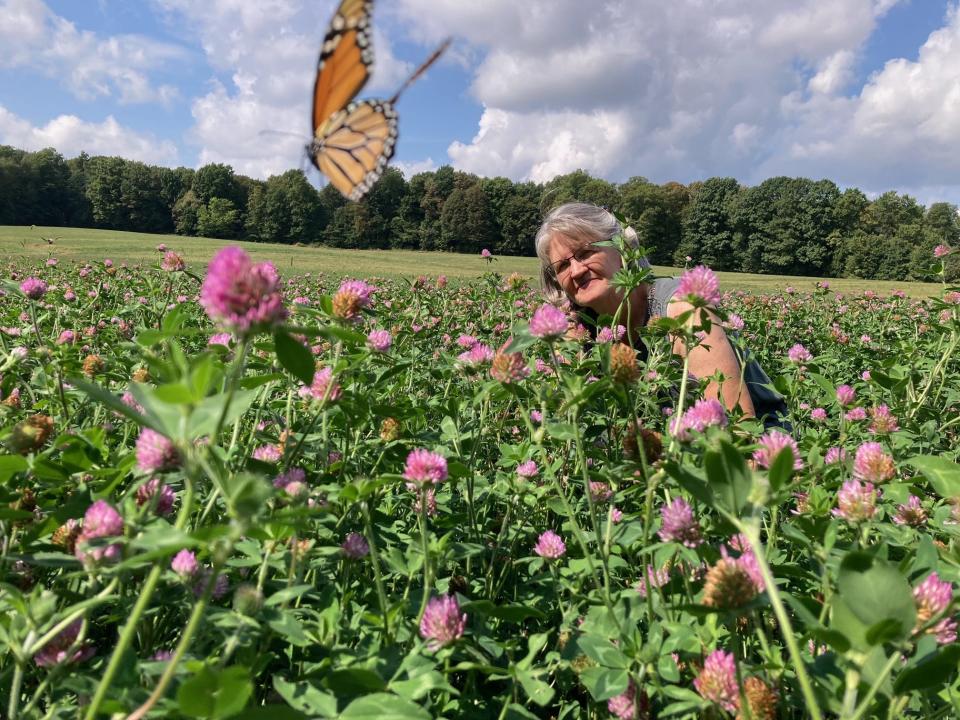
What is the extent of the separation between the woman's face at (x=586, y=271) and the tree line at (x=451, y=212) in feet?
134

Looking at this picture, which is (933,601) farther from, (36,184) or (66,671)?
(36,184)

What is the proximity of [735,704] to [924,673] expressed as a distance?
0.42 m

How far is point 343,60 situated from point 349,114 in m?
0.50

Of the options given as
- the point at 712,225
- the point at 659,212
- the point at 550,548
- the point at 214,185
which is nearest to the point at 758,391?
the point at 550,548

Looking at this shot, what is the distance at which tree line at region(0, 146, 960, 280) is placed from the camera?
148ft

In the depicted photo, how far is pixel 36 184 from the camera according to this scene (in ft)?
171

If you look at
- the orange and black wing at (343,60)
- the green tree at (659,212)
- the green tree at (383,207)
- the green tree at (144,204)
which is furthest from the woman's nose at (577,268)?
the green tree at (144,204)

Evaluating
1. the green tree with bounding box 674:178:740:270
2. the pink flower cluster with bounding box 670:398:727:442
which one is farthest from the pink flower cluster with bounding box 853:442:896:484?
the green tree with bounding box 674:178:740:270

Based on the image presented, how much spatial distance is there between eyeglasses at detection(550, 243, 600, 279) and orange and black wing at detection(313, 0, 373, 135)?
4.81 feet

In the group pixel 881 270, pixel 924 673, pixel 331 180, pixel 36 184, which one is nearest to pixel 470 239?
pixel 881 270

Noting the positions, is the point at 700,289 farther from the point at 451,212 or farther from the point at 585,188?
the point at 585,188

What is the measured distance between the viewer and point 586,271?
3627 mm

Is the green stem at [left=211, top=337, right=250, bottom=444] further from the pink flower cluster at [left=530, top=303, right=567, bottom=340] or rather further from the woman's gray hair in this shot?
the woman's gray hair

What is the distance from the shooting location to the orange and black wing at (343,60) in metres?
3.01
